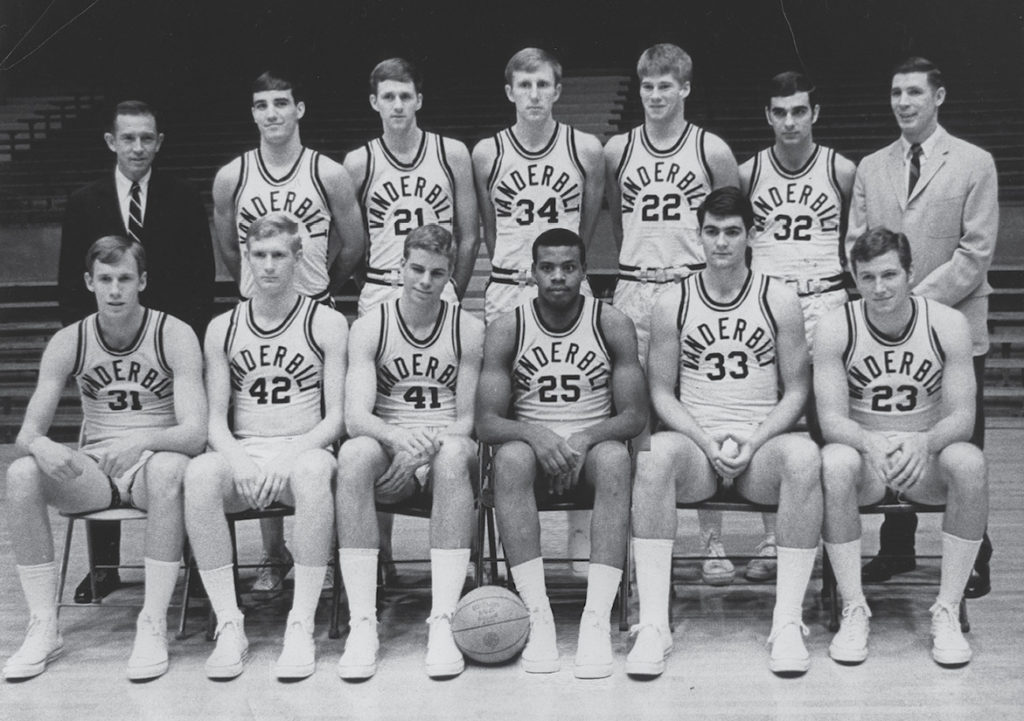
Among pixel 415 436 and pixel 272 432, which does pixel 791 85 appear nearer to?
pixel 415 436

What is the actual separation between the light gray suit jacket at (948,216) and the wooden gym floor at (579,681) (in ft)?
3.50

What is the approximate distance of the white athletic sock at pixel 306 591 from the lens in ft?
11.4

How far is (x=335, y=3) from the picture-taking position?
1343 centimetres

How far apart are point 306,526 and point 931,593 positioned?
223 centimetres

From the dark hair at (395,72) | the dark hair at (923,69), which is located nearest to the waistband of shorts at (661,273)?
the dark hair at (923,69)

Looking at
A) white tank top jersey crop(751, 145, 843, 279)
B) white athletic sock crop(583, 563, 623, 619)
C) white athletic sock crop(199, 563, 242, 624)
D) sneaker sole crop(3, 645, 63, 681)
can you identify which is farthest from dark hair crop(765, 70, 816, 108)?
sneaker sole crop(3, 645, 63, 681)

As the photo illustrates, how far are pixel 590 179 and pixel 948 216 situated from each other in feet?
4.21

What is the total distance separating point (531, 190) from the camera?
4.25 m

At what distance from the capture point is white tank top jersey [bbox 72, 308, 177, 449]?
3.80 metres

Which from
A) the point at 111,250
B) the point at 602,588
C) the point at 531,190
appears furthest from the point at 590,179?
the point at 111,250

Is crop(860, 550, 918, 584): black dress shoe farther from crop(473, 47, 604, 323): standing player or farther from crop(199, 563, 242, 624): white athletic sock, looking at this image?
A: crop(199, 563, 242, 624): white athletic sock

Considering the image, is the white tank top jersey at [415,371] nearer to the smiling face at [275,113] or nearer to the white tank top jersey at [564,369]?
the white tank top jersey at [564,369]

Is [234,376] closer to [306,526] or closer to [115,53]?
[306,526]

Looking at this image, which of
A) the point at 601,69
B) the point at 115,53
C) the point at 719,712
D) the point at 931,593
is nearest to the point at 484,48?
the point at 601,69
